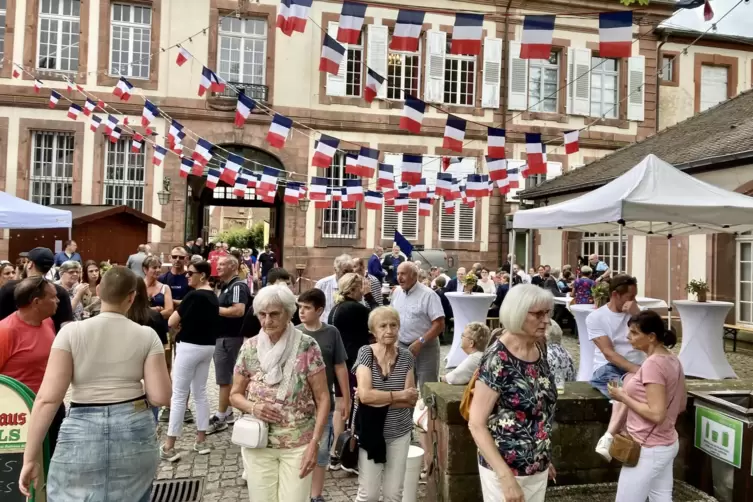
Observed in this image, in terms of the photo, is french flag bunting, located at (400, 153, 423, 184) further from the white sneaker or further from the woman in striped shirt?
the white sneaker

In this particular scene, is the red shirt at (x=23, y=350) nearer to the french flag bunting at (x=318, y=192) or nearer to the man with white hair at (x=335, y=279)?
the man with white hair at (x=335, y=279)

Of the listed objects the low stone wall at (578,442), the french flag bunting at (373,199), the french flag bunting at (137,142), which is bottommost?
the low stone wall at (578,442)

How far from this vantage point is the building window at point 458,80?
19.4 m

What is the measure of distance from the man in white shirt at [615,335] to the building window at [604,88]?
17.4 metres

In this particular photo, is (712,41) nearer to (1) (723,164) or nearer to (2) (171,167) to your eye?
(1) (723,164)

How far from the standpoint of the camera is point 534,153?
9719 millimetres

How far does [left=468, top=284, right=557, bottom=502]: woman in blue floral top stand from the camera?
242 centimetres

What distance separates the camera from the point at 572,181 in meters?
14.9

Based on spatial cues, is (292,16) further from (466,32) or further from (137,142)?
(137,142)

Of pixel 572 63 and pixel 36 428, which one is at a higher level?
pixel 572 63

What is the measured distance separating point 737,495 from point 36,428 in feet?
12.3

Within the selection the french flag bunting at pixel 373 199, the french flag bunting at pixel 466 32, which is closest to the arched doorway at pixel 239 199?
the french flag bunting at pixel 373 199

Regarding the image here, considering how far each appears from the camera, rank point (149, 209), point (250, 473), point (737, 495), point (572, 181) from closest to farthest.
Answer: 1. point (250, 473)
2. point (737, 495)
3. point (572, 181)
4. point (149, 209)

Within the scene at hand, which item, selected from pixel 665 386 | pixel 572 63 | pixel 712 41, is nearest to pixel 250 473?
pixel 665 386
